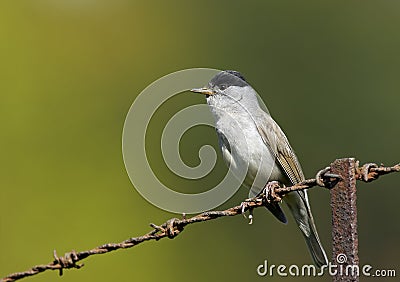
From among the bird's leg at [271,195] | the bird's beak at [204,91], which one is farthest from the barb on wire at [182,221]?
the bird's beak at [204,91]

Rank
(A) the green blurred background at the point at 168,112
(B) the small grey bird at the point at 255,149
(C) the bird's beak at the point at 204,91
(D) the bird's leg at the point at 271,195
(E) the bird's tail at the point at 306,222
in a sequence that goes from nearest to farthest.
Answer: (D) the bird's leg at the point at 271,195, (E) the bird's tail at the point at 306,222, (B) the small grey bird at the point at 255,149, (C) the bird's beak at the point at 204,91, (A) the green blurred background at the point at 168,112

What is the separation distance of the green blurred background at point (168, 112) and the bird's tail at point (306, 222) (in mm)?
3032

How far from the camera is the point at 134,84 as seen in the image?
11008 millimetres

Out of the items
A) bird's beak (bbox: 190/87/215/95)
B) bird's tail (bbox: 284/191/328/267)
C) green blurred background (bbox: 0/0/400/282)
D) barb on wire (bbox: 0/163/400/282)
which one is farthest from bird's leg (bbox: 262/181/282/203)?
green blurred background (bbox: 0/0/400/282)

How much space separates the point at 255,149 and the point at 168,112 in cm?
473

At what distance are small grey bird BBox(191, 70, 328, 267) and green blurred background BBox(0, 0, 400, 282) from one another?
293 centimetres

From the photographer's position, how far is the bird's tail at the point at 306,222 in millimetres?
4344

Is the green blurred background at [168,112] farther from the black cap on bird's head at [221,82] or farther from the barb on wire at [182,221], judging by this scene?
the barb on wire at [182,221]

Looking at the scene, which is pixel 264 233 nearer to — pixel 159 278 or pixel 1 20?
pixel 159 278

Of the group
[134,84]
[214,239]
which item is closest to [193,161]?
[214,239]

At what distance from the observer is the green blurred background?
28.8 feet

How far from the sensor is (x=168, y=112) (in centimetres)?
920

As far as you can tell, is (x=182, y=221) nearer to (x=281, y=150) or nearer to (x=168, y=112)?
(x=281, y=150)

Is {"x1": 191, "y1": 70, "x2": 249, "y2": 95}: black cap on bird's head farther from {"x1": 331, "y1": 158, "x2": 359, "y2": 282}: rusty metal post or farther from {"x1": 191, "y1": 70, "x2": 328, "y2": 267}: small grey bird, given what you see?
{"x1": 331, "y1": 158, "x2": 359, "y2": 282}: rusty metal post
